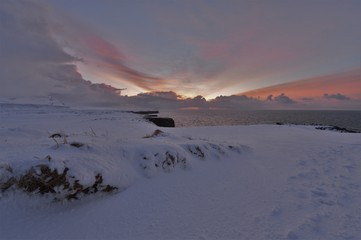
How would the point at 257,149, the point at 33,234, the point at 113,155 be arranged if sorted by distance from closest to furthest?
the point at 33,234, the point at 113,155, the point at 257,149

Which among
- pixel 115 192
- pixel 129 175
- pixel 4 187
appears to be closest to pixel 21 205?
pixel 4 187

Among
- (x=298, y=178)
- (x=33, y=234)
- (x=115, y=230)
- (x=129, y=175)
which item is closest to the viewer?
(x=33, y=234)

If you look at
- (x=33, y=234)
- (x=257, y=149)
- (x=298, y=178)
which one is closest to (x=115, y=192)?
(x=33, y=234)

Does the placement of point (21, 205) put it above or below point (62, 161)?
below

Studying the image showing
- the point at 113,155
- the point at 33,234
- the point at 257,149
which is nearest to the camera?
the point at 33,234

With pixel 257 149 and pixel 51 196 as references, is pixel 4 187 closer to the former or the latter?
pixel 51 196

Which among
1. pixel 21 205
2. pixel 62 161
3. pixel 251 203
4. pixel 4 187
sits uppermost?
pixel 62 161

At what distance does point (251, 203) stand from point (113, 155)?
3542mm

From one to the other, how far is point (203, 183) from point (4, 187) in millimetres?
4188

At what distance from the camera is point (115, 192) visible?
4684mm

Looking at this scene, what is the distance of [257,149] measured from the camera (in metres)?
9.96

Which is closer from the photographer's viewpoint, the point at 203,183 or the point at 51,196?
the point at 51,196

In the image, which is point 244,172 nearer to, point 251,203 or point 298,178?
point 298,178

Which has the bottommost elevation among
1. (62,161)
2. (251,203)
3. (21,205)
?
(251,203)
